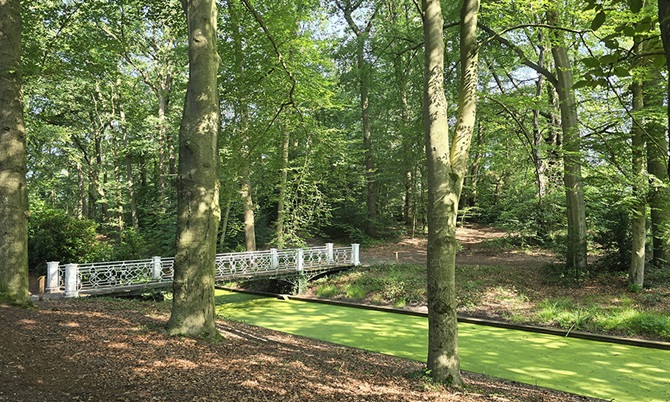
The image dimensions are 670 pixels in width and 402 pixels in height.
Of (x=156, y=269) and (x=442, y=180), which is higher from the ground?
(x=442, y=180)

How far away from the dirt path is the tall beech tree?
12.0 meters

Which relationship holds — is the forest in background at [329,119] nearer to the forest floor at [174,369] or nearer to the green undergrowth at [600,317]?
the green undergrowth at [600,317]

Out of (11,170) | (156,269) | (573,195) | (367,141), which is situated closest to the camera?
(11,170)

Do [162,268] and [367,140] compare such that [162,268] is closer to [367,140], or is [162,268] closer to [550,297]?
[550,297]

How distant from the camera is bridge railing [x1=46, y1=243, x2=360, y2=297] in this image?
31.9 ft

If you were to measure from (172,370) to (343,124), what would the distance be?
26081mm

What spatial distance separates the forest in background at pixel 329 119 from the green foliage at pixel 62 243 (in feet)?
0.17

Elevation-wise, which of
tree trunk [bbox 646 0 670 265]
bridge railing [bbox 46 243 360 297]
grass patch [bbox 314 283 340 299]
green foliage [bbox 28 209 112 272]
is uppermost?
tree trunk [bbox 646 0 670 265]

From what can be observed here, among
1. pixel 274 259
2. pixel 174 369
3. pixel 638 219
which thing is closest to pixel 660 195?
pixel 638 219

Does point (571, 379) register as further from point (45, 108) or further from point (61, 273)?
point (45, 108)

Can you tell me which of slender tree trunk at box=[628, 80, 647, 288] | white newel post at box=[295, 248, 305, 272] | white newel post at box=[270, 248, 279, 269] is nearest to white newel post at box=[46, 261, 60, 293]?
white newel post at box=[270, 248, 279, 269]

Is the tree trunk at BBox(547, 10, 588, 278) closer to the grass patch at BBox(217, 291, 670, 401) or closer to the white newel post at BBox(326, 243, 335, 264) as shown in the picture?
the grass patch at BBox(217, 291, 670, 401)

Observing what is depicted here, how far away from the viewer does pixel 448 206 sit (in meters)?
Answer: 4.61

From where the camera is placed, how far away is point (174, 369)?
3.87 m
